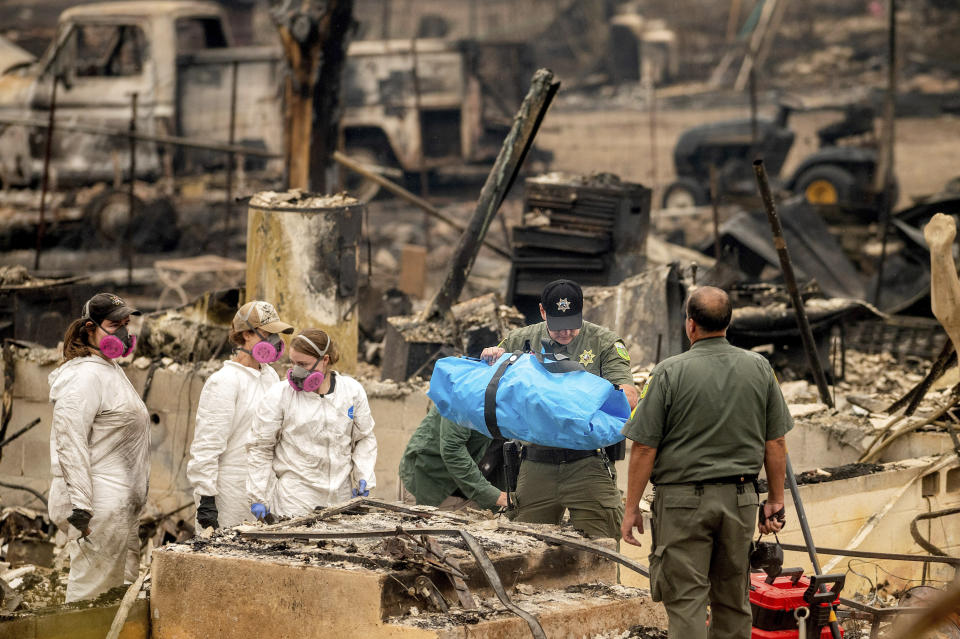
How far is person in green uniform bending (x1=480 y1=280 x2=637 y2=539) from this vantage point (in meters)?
5.35

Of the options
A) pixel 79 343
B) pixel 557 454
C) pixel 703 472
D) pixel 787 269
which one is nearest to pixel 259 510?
pixel 79 343

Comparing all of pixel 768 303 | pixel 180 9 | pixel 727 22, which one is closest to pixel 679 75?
pixel 727 22

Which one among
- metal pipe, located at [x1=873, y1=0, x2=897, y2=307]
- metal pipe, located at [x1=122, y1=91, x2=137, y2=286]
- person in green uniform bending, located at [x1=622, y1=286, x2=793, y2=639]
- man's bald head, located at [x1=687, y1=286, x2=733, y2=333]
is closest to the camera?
person in green uniform bending, located at [x1=622, y1=286, x2=793, y2=639]

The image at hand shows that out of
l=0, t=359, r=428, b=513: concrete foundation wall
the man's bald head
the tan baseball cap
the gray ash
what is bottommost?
l=0, t=359, r=428, b=513: concrete foundation wall

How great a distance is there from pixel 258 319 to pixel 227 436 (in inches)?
23.1

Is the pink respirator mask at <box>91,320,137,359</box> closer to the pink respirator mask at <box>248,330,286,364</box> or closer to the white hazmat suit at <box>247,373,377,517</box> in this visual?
the pink respirator mask at <box>248,330,286,364</box>

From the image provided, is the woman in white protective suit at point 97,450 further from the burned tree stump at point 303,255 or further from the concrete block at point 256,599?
the burned tree stump at point 303,255

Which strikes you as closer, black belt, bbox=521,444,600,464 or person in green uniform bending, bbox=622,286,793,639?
person in green uniform bending, bbox=622,286,793,639

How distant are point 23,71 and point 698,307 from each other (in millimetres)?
14172

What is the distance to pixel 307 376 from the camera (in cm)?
537

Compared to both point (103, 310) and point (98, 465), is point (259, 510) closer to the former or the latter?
point (98, 465)

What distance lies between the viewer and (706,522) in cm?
433

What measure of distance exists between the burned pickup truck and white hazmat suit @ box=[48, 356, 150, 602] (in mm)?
9708

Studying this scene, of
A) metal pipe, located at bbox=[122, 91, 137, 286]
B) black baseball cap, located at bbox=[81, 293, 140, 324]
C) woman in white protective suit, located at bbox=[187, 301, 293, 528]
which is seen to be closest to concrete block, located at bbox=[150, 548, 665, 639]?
woman in white protective suit, located at bbox=[187, 301, 293, 528]
